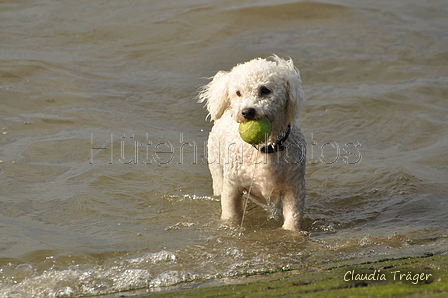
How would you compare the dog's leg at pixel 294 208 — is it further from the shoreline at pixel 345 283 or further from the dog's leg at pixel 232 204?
the shoreline at pixel 345 283

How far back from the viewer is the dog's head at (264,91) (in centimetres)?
446

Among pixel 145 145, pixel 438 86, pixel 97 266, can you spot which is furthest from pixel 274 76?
pixel 438 86

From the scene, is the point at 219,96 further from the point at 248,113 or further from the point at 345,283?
the point at 345,283

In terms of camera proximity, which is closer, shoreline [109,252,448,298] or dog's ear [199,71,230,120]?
shoreline [109,252,448,298]

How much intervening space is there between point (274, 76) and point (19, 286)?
2614 millimetres

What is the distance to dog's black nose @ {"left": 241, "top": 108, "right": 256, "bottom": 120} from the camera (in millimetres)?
4340

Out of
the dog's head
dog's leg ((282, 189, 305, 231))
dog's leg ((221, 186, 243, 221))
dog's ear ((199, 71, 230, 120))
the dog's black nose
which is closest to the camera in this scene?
the dog's black nose

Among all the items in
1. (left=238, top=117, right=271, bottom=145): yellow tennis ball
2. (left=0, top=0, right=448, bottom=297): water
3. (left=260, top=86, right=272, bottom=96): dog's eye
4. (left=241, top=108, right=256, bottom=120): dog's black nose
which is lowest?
(left=0, top=0, right=448, bottom=297): water

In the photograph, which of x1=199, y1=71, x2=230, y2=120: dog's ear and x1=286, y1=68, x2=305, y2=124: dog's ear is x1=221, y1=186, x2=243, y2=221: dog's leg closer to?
x1=199, y1=71, x2=230, y2=120: dog's ear

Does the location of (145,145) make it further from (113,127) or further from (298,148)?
(298,148)

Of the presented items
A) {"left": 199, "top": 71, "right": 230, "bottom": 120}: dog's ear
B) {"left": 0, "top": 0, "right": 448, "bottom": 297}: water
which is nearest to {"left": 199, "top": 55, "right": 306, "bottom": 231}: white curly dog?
{"left": 199, "top": 71, "right": 230, "bottom": 120}: dog's ear

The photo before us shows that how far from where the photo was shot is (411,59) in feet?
36.5

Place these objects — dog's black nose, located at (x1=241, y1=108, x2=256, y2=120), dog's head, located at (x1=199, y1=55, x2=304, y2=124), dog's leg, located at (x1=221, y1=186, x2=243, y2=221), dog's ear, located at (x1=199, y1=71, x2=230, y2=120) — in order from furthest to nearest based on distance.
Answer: dog's leg, located at (x1=221, y1=186, x2=243, y2=221)
dog's ear, located at (x1=199, y1=71, x2=230, y2=120)
dog's head, located at (x1=199, y1=55, x2=304, y2=124)
dog's black nose, located at (x1=241, y1=108, x2=256, y2=120)

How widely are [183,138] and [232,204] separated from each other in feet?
10.0
